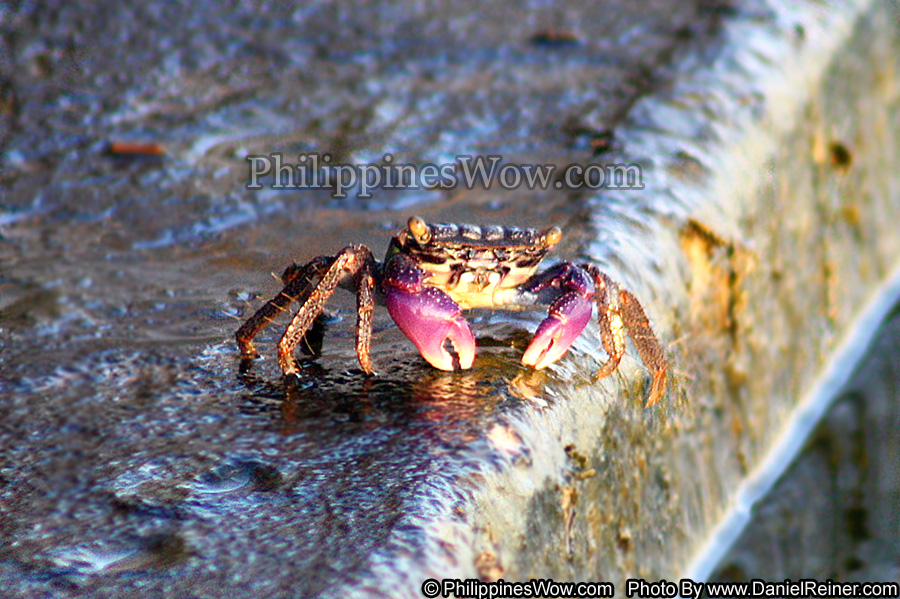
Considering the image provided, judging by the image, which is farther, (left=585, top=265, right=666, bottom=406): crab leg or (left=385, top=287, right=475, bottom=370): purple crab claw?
(left=585, top=265, right=666, bottom=406): crab leg

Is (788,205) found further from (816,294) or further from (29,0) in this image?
(29,0)

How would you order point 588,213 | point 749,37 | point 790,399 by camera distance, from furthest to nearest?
point 749,37 → point 790,399 → point 588,213

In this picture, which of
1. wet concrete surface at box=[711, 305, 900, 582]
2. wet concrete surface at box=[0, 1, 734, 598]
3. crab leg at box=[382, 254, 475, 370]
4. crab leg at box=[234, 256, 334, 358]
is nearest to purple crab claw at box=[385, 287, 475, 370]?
crab leg at box=[382, 254, 475, 370]

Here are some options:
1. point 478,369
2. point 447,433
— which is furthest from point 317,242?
point 447,433

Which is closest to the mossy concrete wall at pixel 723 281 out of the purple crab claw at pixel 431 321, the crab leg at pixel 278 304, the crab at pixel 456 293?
the crab at pixel 456 293

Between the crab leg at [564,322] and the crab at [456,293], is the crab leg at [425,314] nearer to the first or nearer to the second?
the crab at [456,293]

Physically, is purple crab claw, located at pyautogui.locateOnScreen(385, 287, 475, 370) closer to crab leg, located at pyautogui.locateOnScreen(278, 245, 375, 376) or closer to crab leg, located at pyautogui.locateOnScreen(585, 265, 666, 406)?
crab leg, located at pyautogui.locateOnScreen(278, 245, 375, 376)
